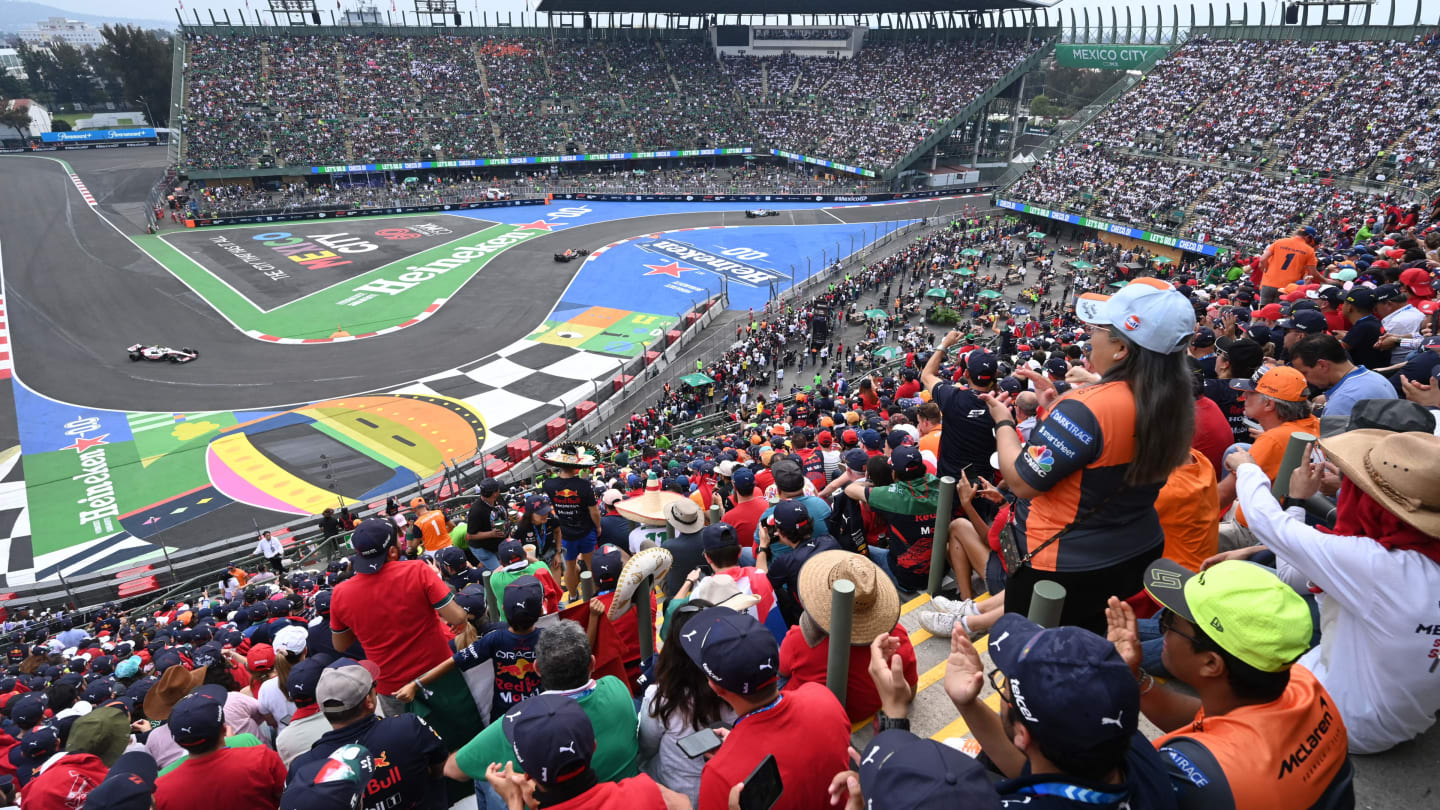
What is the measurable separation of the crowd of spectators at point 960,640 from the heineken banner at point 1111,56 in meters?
58.4

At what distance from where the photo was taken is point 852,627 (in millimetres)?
3770

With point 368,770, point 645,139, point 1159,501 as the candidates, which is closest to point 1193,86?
point 645,139

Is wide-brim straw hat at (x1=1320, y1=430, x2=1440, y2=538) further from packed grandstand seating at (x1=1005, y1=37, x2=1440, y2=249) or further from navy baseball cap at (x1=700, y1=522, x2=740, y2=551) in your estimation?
packed grandstand seating at (x1=1005, y1=37, x2=1440, y2=249)

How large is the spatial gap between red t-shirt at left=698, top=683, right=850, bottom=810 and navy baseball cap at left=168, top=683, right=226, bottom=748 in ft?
9.56

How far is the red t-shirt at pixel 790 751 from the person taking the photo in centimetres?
304

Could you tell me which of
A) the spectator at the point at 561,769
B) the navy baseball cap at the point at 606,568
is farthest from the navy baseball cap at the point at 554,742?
the navy baseball cap at the point at 606,568

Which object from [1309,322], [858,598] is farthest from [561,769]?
[1309,322]

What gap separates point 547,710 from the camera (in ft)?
10.1

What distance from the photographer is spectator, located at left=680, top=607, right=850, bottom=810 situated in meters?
3.05

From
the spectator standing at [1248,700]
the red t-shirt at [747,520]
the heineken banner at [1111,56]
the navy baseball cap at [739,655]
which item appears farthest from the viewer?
the heineken banner at [1111,56]

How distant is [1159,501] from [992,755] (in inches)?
90.8

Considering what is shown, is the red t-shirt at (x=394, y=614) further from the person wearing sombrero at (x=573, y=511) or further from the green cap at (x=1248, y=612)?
the green cap at (x=1248, y=612)

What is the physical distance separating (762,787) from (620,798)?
1.94ft

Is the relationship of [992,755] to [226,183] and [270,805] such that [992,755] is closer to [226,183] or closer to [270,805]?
[270,805]
